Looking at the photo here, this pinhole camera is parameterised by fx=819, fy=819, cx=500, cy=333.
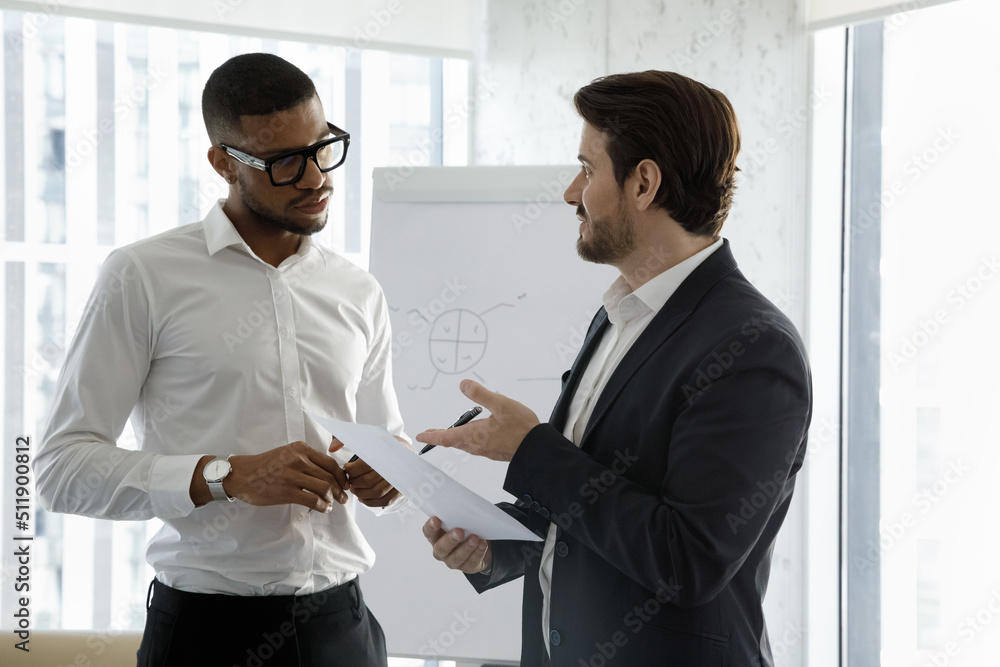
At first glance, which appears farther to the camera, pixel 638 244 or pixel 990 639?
pixel 990 639

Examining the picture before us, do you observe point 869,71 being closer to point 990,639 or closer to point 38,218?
point 990,639

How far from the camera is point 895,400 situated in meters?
2.88

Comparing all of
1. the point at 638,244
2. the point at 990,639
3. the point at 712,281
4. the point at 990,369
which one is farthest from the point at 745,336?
the point at 990,639

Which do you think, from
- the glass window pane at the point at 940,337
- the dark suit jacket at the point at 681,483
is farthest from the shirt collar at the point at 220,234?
the glass window pane at the point at 940,337

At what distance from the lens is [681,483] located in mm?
1108

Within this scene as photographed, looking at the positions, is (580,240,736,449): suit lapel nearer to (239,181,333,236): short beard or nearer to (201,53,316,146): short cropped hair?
(239,181,333,236): short beard

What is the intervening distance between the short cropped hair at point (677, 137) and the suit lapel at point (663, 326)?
11 centimetres

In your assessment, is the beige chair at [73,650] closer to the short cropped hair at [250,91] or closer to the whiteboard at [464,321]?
the whiteboard at [464,321]

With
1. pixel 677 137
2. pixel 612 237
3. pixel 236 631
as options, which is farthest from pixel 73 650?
pixel 677 137

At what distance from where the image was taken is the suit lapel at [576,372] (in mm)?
1439

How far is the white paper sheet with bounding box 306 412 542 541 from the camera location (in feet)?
3.76

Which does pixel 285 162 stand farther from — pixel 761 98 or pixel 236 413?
pixel 761 98

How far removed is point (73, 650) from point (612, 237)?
190cm

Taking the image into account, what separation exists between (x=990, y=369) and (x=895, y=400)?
1.12 ft
